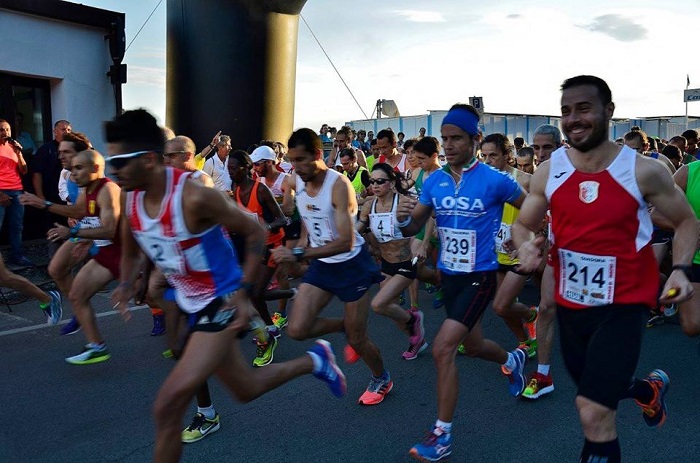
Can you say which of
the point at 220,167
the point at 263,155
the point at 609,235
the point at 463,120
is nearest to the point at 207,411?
the point at 463,120

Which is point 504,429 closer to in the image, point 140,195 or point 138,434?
point 138,434

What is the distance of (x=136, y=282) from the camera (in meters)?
3.93

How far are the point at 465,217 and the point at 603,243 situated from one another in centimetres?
133

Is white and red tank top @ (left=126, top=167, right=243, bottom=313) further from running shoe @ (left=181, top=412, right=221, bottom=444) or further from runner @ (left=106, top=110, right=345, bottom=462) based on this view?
running shoe @ (left=181, top=412, right=221, bottom=444)

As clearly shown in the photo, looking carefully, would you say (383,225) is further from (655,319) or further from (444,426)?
(655,319)

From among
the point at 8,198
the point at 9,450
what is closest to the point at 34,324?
the point at 8,198

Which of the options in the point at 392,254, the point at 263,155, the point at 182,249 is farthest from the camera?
the point at 263,155

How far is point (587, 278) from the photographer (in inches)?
122

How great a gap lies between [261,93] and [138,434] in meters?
9.31

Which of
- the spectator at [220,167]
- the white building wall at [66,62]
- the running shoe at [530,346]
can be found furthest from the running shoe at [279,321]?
the white building wall at [66,62]

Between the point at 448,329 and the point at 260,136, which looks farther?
the point at 260,136

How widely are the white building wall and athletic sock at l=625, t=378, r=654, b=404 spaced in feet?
33.1

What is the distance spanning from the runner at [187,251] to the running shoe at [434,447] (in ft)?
3.72

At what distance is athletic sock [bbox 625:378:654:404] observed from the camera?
3459 mm
